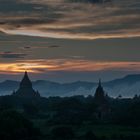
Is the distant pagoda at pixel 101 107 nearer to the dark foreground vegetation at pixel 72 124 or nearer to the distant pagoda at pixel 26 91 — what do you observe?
the dark foreground vegetation at pixel 72 124

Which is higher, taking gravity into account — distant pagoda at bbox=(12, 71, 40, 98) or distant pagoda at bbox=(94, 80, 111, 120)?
distant pagoda at bbox=(12, 71, 40, 98)

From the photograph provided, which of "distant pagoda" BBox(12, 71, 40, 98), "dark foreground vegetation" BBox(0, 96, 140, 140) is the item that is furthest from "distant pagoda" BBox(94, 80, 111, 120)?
"distant pagoda" BBox(12, 71, 40, 98)

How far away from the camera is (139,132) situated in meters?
77.2

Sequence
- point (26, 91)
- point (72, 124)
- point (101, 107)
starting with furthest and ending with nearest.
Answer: point (26, 91), point (101, 107), point (72, 124)

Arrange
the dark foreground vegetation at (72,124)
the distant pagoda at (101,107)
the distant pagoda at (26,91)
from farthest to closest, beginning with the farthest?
the distant pagoda at (26,91) < the distant pagoda at (101,107) < the dark foreground vegetation at (72,124)

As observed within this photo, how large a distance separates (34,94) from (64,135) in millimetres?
90889

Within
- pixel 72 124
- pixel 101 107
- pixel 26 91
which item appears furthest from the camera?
pixel 26 91

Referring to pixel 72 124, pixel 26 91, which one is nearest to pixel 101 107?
pixel 72 124

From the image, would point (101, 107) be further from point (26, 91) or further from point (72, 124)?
point (26, 91)

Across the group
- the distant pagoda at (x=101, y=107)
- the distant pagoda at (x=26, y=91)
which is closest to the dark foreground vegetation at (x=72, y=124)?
the distant pagoda at (x=101, y=107)

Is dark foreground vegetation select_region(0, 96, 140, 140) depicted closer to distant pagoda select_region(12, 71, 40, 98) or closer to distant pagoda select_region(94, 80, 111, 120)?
distant pagoda select_region(94, 80, 111, 120)

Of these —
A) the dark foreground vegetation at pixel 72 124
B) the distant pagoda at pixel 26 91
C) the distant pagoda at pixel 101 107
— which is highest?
the distant pagoda at pixel 26 91

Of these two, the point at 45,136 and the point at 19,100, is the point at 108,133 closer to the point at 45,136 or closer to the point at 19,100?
the point at 45,136

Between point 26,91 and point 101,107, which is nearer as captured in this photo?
point 101,107
